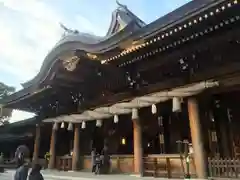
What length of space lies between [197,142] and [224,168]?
1097 mm

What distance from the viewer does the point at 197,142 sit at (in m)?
7.61

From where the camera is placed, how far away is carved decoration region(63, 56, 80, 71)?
10.4m

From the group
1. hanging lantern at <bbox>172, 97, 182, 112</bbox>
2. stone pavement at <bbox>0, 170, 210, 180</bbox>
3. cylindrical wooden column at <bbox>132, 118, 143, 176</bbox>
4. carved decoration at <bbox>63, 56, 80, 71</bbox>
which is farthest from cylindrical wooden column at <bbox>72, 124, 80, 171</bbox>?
hanging lantern at <bbox>172, 97, 182, 112</bbox>

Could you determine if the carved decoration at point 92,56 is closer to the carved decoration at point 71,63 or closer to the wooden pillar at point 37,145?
the carved decoration at point 71,63

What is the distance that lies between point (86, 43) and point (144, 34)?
10.4 feet

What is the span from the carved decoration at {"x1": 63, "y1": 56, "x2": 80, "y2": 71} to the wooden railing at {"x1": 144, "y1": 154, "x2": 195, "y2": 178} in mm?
5161

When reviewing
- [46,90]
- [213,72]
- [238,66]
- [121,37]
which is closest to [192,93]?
[213,72]

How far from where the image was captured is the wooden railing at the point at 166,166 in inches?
319

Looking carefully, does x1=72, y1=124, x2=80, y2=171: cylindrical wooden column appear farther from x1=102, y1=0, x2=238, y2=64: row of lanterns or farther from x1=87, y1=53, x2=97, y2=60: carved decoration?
x1=102, y1=0, x2=238, y2=64: row of lanterns

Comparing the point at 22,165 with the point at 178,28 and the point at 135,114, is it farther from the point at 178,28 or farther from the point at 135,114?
the point at 178,28

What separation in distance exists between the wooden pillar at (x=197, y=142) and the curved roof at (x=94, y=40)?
3.62 m

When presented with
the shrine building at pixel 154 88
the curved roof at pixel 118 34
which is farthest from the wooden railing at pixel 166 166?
the curved roof at pixel 118 34

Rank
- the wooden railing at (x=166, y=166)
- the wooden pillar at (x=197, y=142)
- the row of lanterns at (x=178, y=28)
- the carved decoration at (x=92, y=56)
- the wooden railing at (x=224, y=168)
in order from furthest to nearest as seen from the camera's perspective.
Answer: the carved decoration at (x=92, y=56) → the wooden railing at (x=166, y=166) → the wooden pillar at (x=197, y=142) → the wooden railing at (x=224, y=168) → the row of lanterns at (x=178, y=28)

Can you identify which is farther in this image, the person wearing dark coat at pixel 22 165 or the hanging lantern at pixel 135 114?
the hanging lantern at pixel 135 114
